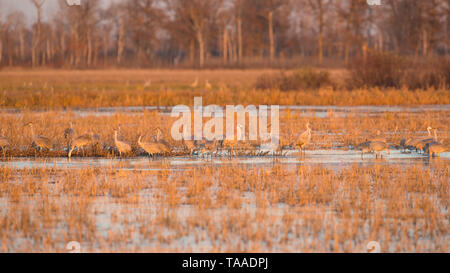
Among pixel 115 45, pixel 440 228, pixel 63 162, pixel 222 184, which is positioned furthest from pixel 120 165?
pixel 115 45

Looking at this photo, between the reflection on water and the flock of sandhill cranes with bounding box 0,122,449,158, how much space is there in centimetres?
19

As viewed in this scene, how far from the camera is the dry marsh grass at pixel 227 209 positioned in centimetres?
640

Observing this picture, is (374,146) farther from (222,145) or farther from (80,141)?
(80,141)

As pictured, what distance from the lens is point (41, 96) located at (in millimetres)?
24641

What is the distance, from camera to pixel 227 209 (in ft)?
25.3

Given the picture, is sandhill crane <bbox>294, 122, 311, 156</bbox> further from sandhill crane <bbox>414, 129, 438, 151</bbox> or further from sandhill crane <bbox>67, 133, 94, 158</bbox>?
sandhill crane <bbox>67, 133, 94, 158</bbox>

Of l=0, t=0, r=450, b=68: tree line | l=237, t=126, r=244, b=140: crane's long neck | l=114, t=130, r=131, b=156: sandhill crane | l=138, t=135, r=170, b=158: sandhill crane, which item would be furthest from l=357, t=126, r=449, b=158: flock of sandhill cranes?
l=0, t=0, r=450, b=68: tree line

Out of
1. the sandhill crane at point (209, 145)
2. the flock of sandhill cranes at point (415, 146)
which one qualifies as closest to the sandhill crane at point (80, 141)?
the sandhill crane at point (209, 145)

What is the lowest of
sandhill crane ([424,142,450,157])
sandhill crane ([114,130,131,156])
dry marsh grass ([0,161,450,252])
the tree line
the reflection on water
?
dry marsh grass ([0,161,450,252])

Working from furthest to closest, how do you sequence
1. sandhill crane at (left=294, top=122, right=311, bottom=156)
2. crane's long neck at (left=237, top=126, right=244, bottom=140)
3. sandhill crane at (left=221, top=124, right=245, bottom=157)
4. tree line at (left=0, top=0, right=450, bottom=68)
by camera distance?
1. tree line at (left=0, top=0, right=450, bottom=68)
2. crane's long neck at (left=237, top=126, right=244, bottom=140)
3. sandhill crane at (left=221, top=124, right=245, bottom=157)
4. sandhill crane at (left=294, top=122, right=311, bottom=156)

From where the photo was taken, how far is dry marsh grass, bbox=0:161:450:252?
6.40 metres

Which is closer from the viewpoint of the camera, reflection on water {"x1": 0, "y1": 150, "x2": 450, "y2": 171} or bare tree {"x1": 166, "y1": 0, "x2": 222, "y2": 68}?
reflection on water {"x1": 0, "y1": 150, "x2": 450, "y2": 171}

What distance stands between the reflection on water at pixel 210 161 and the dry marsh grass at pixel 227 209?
1.89 ft

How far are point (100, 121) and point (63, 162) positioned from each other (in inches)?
250
